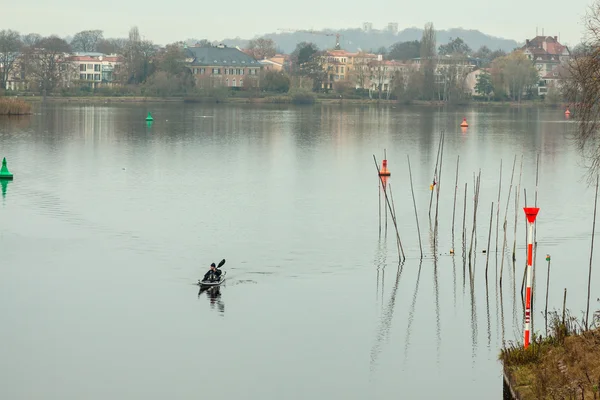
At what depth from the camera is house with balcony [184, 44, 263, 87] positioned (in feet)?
550

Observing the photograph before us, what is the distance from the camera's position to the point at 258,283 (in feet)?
80.8

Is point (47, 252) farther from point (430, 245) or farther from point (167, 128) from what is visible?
point (167, 128)

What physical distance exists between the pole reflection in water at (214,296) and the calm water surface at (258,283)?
0.10m

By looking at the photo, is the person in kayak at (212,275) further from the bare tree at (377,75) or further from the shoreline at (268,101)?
the bare tree at (377,75)

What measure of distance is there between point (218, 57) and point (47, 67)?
42.2m

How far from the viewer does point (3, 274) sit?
25281 mm

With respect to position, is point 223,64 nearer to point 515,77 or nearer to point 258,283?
point 515,77

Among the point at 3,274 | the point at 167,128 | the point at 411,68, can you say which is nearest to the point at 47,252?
the point at 3,274

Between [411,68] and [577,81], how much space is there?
126 metres

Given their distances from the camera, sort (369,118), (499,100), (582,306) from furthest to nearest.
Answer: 1. (499,100)
2. (369,118)
3. (582,306)

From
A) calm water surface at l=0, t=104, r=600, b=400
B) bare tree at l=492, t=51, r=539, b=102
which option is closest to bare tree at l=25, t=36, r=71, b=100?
bare tree at l=492, t=51, r=539, b=102

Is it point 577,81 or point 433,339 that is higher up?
point 577,81

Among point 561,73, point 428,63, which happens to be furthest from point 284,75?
point 561,73

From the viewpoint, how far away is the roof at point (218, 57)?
16875cm
